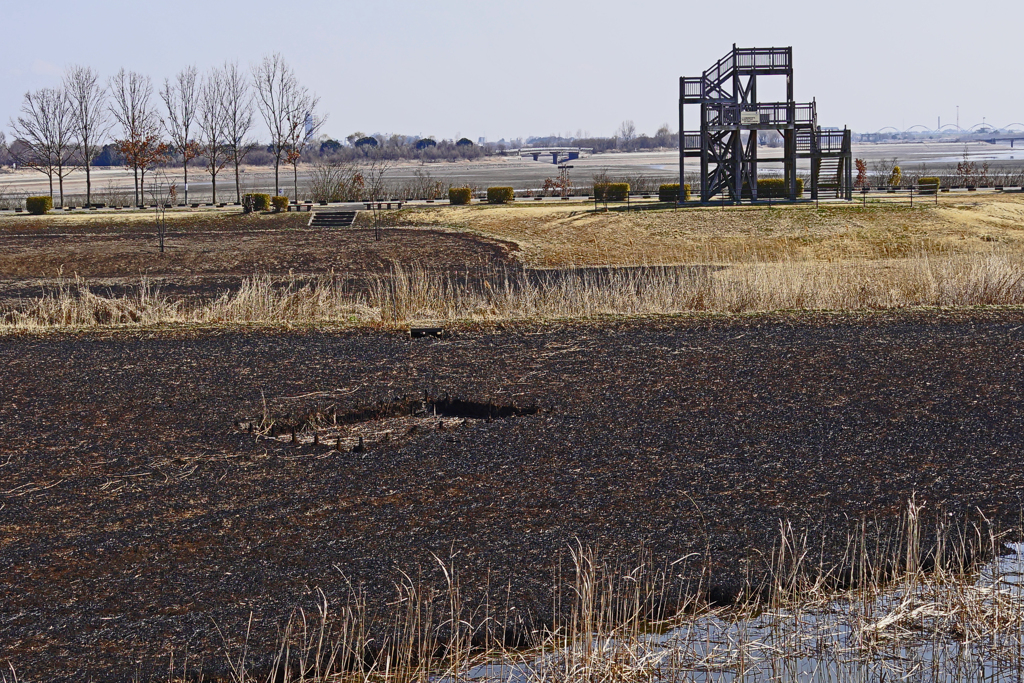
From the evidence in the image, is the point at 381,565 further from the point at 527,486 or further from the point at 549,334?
the point at 549,334

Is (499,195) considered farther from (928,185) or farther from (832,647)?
(832,647)

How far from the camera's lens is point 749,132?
4641 centimetres

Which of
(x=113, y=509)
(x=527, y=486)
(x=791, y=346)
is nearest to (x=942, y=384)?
(x=791, y=346)

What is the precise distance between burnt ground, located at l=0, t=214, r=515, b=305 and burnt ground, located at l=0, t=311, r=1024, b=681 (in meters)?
13.8

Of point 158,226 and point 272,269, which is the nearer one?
point 272,269

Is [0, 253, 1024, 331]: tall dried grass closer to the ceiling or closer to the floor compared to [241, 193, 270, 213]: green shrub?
closer to the floor

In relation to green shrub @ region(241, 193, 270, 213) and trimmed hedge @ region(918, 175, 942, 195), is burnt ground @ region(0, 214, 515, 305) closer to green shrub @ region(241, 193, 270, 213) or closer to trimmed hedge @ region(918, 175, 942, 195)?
green shrub @ region(241, 193, 270, 213)

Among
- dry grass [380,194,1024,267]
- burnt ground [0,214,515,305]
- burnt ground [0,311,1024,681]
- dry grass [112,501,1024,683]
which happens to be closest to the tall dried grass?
burnt ground [0,311,1024,681]

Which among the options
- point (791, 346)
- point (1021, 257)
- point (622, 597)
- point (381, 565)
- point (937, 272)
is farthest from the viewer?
point (1021, 257)

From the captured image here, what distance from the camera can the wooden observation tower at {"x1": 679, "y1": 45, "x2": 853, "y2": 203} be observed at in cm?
4362

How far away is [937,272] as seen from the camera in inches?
890

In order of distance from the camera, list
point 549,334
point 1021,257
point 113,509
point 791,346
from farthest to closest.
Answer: point 1021,257, point 549,334, point 791,346, point 113,509

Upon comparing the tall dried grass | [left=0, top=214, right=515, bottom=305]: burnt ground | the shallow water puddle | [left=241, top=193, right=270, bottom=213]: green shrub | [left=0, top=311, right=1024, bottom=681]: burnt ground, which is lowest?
the shallow water puddle

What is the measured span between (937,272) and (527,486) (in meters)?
15.1
